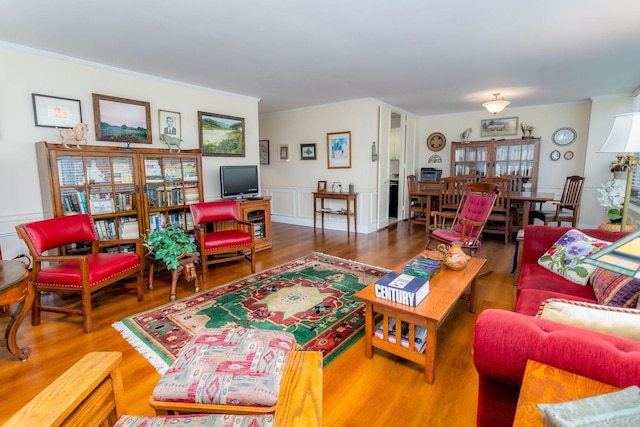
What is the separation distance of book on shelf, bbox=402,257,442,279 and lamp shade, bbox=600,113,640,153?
1328 mm

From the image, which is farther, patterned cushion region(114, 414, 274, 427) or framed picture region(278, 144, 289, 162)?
framed picture region(278, 144, 289, 162)

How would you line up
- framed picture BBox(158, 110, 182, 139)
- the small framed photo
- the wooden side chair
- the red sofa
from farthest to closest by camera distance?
framed picture BBox(158, 110, 182, 139) < the wooden side chair < the small framed photo < the red sofa

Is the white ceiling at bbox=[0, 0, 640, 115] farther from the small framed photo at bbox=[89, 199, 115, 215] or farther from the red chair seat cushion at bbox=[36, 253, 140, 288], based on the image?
the red chair seat cushion at bbox=[36, 253, 140, 288]

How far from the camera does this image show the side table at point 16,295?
6.16 ft

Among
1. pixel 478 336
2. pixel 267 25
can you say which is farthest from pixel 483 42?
pixel 478 336

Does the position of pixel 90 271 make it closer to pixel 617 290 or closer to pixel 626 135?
pixel 617 290

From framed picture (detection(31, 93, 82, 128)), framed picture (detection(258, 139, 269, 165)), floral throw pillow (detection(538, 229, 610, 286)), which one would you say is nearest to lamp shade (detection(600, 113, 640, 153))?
floral throw pillow (detection(538, 229, 610, 286))

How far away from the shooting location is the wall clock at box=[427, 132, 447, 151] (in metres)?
7.35

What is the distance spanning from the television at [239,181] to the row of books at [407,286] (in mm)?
2988

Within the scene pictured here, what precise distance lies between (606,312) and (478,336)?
45cm

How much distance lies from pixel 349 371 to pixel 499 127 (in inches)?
256

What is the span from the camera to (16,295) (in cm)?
192

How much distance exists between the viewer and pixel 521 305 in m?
1.88

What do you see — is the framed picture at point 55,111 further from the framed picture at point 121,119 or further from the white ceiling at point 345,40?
the white ceiling at point 345,40
